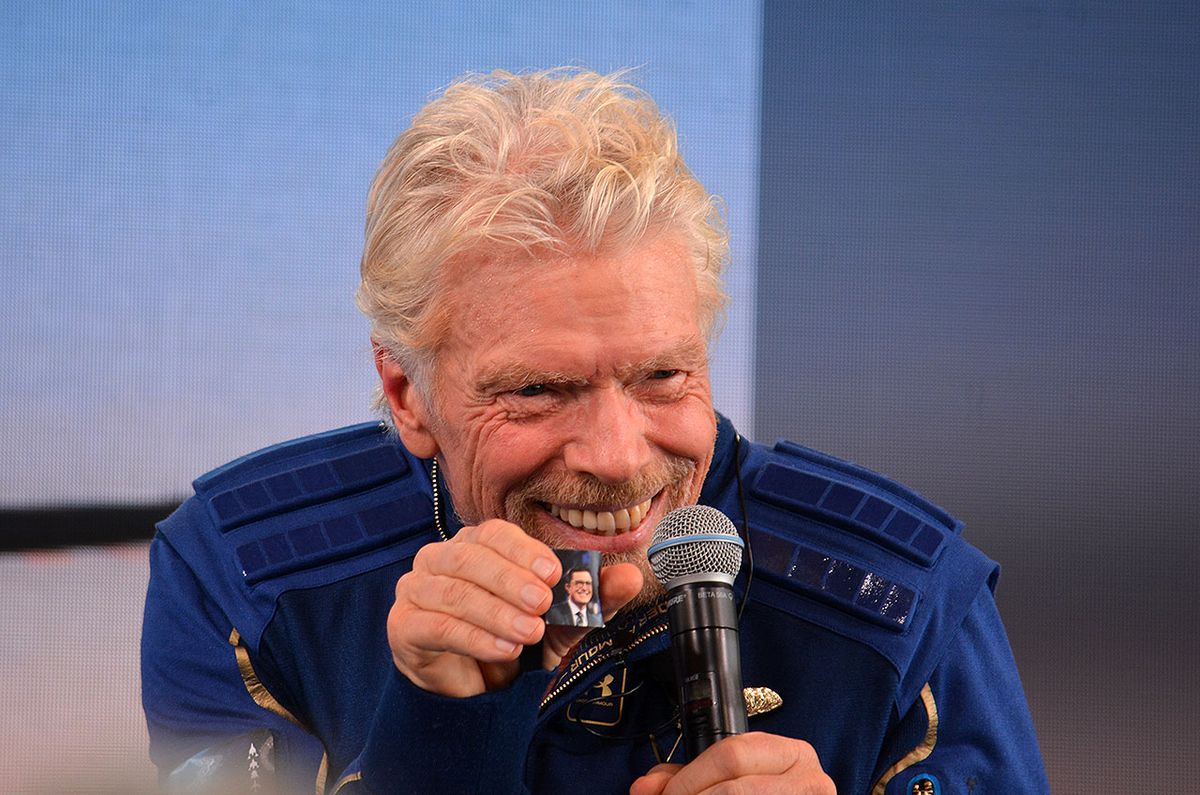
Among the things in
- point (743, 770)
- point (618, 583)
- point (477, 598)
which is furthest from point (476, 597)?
point (743, 770)

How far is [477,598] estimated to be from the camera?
111 cm

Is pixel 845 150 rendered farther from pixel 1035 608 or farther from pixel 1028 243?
pixel 1035 608

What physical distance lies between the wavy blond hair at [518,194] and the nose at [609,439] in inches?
7.0

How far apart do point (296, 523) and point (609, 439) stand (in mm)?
630

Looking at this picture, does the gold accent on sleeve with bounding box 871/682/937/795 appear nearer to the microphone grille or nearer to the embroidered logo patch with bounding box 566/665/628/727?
the embroidered logo patch with bounding box 566/665/628/727

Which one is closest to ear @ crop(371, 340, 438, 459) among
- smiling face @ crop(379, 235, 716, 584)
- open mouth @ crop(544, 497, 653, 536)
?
smiling face @ crop(379, 235, 716, 584)

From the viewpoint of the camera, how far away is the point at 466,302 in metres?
1.47

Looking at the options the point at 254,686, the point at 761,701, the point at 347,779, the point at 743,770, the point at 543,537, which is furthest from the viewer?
the point at 254,686

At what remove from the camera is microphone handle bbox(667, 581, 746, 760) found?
1.07 metres

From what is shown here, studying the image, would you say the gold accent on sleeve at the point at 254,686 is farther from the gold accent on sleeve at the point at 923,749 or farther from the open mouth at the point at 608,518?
the gold accent on sleeve at the point at 923,749

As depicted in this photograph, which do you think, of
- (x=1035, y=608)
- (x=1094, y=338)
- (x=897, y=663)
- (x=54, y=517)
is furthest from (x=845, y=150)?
(x=54, y=517)

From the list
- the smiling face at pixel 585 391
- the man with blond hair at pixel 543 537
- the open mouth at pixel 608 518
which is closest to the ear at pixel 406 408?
the man with blond hair at pixel 543 537

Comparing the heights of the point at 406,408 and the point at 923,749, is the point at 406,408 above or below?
above

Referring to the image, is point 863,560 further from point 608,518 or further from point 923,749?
point 608,518
